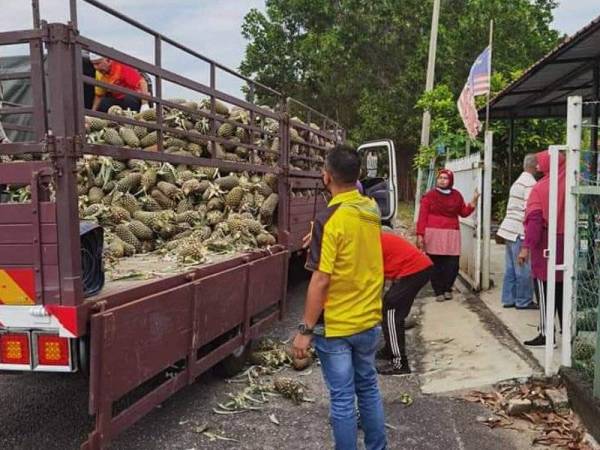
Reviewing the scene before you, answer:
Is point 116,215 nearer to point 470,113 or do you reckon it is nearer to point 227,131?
point 227,131

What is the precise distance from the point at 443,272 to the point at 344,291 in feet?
16.5

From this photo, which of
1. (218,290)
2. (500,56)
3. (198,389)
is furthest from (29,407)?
(500,56)

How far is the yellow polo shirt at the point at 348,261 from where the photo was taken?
318cm

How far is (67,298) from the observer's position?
3.01 metres

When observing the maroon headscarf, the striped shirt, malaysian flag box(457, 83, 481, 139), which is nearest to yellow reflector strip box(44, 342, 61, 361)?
the maroon headscarf

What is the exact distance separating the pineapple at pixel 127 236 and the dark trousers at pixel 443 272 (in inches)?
163

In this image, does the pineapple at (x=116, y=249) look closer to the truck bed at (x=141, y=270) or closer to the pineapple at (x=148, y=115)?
the truck bed at (x=141, y=270)

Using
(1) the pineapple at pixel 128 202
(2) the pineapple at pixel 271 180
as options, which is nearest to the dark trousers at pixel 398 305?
(2) the pineapple at pixel 271 180

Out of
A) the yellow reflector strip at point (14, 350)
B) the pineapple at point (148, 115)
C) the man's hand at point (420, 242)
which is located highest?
the pineapple at point (148, 115)

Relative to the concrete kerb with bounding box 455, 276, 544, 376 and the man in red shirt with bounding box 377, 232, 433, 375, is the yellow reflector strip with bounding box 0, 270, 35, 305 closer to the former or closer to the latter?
the man in red shirt with bounding box 377, 232, 433, 375

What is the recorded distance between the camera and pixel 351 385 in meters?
3.30

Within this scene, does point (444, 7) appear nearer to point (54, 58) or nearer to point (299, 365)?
point (299, 365)

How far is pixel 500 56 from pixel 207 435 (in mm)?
22307

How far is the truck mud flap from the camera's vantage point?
311cm
